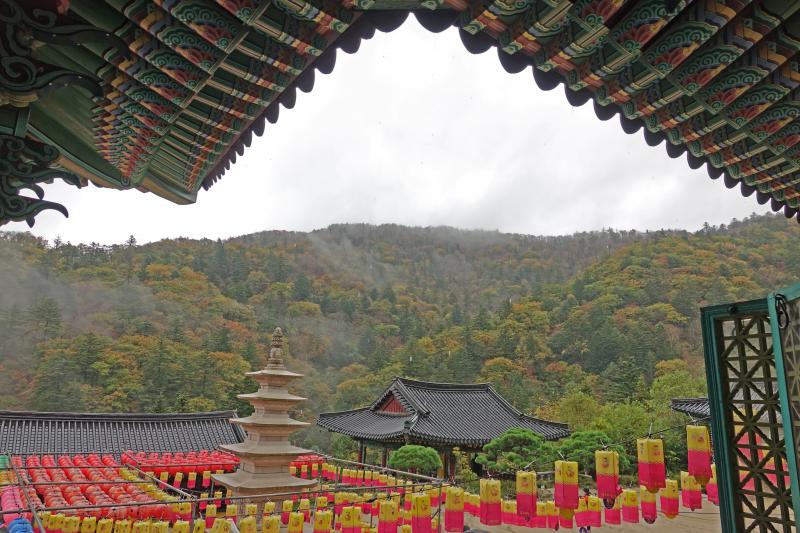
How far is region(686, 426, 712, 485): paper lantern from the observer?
812cm

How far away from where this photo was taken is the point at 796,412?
2.91 meters

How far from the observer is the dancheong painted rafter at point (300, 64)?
250cm

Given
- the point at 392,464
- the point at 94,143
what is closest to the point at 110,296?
the point at 392,464

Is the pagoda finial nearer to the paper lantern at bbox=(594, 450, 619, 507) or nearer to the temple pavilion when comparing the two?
the paper lantern at bbox=(594, 450, 619, 507)

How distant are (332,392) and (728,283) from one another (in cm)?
4908

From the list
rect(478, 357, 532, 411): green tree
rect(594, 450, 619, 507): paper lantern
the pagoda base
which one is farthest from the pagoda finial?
rect(478, 357, 532, 411): green tree

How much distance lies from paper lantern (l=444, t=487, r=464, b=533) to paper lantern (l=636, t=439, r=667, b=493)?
366 cm

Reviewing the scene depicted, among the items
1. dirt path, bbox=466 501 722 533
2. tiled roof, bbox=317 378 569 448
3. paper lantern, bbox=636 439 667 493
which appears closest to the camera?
paper lantern, bbox=636 439 667 493

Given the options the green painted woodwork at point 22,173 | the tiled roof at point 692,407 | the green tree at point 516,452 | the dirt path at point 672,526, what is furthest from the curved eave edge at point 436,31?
the tiled roof at point 692,407

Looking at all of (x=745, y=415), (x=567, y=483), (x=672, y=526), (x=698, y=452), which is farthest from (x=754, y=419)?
(x=672, y=526)

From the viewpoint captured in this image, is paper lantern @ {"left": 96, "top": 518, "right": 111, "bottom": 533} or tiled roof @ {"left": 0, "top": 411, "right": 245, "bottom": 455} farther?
tiled roof @ {"left": 0, "top": 411, "right": 245, "bottom": 455}

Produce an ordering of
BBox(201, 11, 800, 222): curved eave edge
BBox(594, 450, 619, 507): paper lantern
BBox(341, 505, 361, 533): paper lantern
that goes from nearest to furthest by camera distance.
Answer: BBox(201, 11, 800, 222): curved eave edge, BBox(594, 450, 619, 507): paper lantern, BBox(341, 505, 361, 533): paper lantern

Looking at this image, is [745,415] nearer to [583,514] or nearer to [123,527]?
[123,527]

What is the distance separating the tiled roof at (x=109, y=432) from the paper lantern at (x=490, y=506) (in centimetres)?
1359
